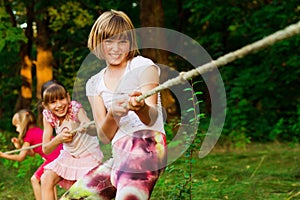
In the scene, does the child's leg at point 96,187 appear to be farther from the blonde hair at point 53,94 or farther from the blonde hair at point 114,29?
the blonde hair at point 53,94

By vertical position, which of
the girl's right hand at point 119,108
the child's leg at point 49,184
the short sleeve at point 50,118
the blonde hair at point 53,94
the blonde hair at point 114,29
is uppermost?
the blonde hair at point 114,29

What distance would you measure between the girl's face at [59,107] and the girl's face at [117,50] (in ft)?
3.88

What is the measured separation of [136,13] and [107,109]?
8.46 metres

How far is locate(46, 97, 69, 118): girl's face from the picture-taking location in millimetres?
3578

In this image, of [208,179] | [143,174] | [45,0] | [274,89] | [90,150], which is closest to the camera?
[143,174]

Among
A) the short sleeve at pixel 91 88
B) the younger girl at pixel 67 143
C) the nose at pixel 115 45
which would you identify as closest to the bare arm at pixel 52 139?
the younger girl at pixel 67 143

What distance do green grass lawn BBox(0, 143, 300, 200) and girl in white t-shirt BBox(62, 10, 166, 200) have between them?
99 cm

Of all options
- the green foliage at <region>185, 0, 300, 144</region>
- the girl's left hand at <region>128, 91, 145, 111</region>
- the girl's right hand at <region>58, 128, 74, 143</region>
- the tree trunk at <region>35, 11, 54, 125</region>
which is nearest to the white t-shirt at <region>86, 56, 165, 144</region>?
the girl's left hand at <region>128, 91, 145, 111</region>

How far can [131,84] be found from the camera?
93.6 inches

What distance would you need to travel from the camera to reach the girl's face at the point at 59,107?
141 inches

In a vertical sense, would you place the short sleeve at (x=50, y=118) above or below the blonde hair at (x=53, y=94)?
below

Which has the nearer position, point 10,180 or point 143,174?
point 143,174

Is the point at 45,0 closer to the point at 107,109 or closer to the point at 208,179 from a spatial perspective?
the point at 208,179

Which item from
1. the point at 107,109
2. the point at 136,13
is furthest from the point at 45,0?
the point at 107,109
